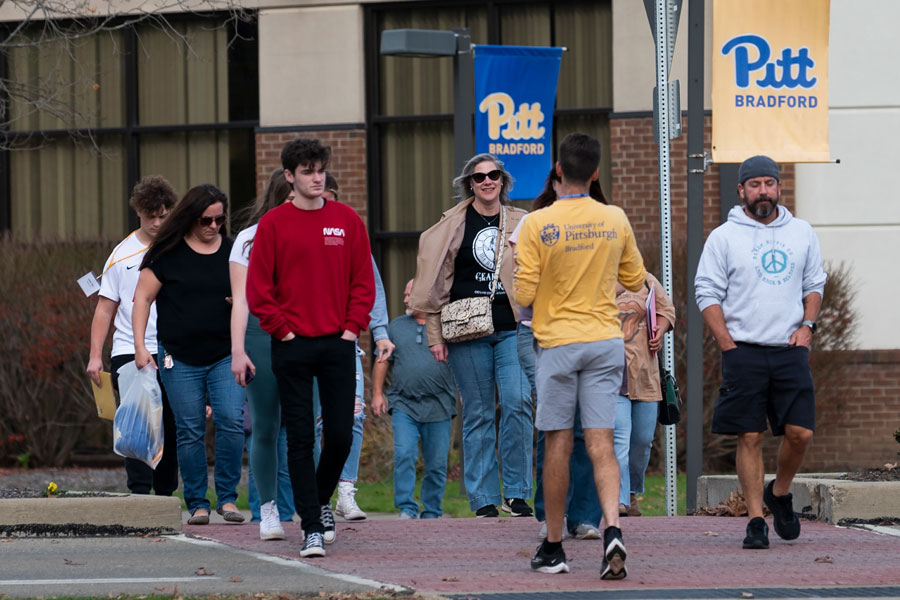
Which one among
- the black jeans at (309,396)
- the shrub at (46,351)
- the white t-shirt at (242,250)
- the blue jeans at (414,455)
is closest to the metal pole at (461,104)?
the blue jeans at (414,455)

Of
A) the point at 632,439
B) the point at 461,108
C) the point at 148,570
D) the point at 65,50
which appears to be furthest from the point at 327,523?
the point at 65,50

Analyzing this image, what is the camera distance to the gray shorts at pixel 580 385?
651 cm

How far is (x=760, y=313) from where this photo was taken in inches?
289

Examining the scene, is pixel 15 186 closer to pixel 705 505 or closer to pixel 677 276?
pixel 677 276

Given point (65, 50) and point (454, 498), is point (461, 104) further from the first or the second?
point (65, 50)

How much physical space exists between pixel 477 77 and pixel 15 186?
757 cm

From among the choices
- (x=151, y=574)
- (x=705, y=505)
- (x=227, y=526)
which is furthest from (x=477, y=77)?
(x=151, y=574)

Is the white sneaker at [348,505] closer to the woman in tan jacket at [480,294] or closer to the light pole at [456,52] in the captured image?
the woman in tan jacket at [480,294]

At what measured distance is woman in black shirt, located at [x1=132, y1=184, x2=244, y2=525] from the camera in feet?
28.0

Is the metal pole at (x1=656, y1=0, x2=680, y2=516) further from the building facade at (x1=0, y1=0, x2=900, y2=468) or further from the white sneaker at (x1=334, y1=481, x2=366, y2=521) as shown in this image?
the building facade at (x1=0, y1=0, x2=900, y2=468)

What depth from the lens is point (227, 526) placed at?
28.2 feet

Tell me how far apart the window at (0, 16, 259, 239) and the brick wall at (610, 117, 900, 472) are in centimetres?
420

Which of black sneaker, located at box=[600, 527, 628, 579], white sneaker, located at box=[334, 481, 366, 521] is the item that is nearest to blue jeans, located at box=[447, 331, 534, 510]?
white sneaker, located at box=[334, 481, 366, 521]

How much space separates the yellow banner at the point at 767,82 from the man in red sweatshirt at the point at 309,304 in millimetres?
3533
